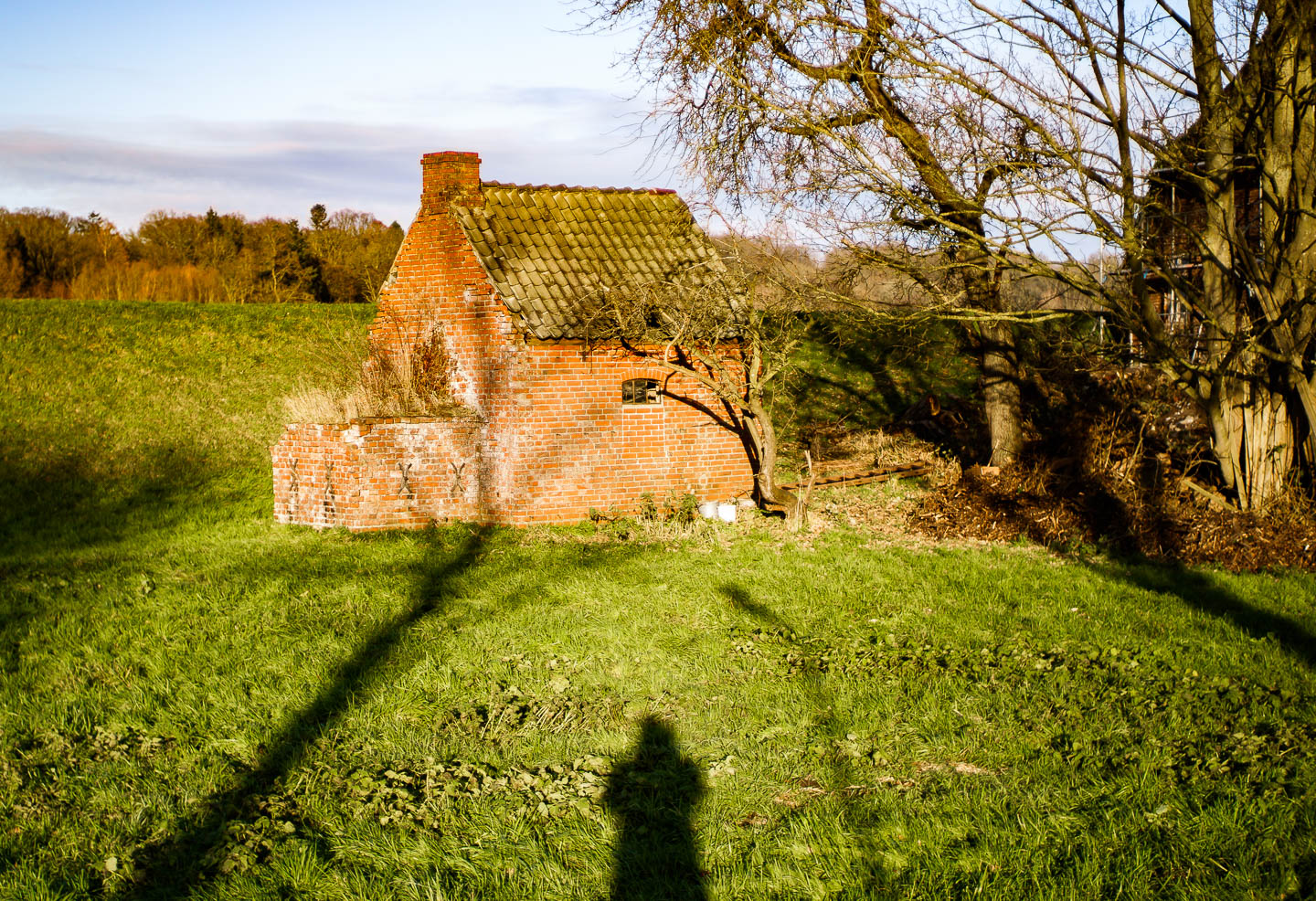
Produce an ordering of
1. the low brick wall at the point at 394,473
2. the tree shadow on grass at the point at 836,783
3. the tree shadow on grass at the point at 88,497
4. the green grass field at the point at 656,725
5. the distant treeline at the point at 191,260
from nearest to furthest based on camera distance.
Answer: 1. the tree shadow on grass at the point at 836,783
2. the green grass field at the point at 656,725
3. the low brick wall at the point at 394,473
4. the tree shadow on grass at the point at 88,497
5. the distant treeline at the point at 191,260

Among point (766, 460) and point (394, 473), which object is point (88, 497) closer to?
point (394, 473)

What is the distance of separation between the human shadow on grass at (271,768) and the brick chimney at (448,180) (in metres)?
6.84

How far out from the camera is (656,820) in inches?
185

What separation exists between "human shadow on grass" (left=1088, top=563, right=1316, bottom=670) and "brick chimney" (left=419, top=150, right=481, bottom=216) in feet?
33.3

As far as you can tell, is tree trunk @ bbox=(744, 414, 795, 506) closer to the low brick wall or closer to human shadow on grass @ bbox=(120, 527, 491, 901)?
the low brick wall

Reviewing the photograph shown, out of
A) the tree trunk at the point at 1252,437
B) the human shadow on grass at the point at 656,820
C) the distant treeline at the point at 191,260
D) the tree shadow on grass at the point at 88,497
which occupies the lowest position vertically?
the human shadow on grass at the point at 656,820

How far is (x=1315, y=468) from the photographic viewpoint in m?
10.1

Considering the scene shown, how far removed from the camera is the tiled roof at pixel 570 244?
1277cm

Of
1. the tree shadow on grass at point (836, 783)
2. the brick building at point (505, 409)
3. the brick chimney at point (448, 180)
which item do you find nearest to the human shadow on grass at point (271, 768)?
the tree shadow on grass at point (836, 783)

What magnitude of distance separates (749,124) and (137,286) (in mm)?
25606

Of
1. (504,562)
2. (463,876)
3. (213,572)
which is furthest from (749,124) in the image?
(463,876)

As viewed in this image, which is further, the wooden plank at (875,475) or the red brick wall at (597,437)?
the wooden plank at (875,475)

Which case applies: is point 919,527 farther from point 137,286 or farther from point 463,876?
point 137,286

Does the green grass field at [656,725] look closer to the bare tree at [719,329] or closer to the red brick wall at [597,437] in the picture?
the red brick wall at [597,437]
